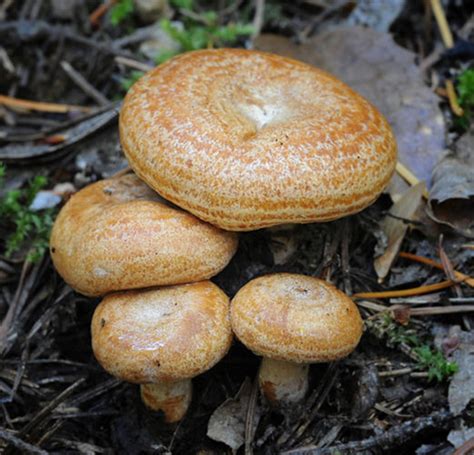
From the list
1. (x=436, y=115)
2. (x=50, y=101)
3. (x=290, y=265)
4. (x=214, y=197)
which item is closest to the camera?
(x=214, y=197)

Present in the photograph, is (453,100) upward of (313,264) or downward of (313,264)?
upward

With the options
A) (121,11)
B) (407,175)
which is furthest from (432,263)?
(121,11)

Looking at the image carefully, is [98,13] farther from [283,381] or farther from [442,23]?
[283,381]

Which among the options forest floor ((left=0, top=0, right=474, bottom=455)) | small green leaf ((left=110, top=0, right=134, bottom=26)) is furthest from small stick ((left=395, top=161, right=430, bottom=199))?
small green leaf ((left=110, top=0, right=134, bottom=26))

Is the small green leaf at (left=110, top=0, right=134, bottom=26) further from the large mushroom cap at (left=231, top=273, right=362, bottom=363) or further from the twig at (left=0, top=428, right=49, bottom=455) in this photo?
the twig at (left=0, top=428, right=49, bottom=455)

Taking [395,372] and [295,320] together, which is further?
[395,372]

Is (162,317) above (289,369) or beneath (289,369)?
above

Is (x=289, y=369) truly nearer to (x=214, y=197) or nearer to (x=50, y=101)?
(x=214, y=197)

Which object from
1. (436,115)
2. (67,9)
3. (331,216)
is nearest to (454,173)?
(436,115)
